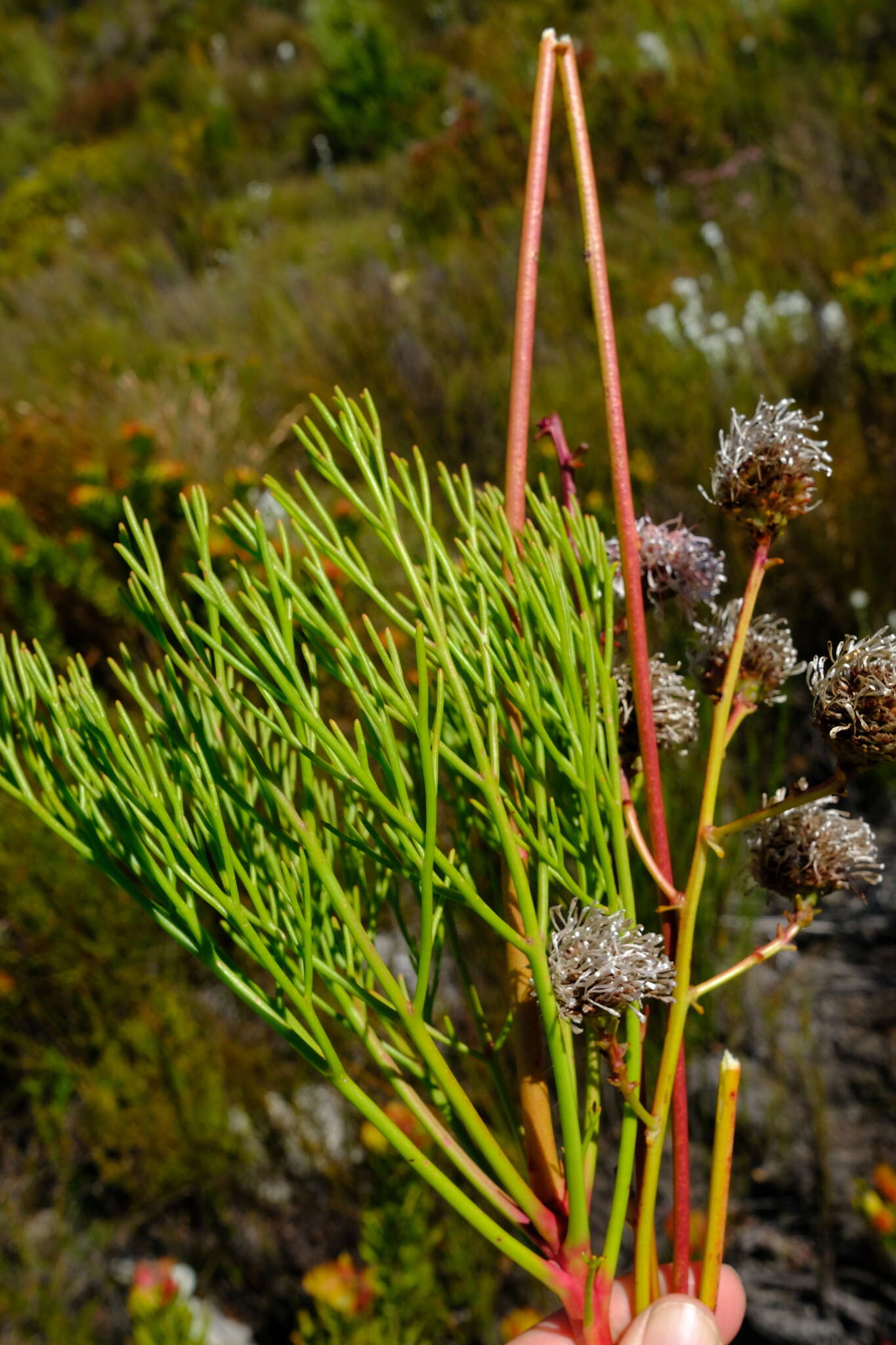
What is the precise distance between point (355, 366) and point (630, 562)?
294cm

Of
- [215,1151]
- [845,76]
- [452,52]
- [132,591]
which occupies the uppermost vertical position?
[452,52]

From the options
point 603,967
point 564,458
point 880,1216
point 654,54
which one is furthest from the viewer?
point 654,54

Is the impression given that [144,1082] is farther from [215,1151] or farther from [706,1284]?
[706,1284]

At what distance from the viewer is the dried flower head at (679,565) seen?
424mm

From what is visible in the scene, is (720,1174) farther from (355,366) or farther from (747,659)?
(355,366)

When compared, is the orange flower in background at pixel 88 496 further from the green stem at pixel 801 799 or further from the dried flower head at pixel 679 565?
the green stem at pixel 801 799

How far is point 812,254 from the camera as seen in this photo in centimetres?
274

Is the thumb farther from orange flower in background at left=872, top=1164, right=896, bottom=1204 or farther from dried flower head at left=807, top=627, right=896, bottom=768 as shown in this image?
orange flower in background at left=872, top=1164, right=896, bottom=1204

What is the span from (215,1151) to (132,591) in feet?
4.30

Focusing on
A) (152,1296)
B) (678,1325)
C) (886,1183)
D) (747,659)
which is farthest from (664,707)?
(886,1183)

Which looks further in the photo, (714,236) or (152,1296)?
(714,236)

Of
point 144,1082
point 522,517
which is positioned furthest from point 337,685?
point 522,517

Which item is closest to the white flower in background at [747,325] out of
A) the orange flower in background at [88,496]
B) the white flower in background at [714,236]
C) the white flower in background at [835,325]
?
the white flower in background at [835,325]

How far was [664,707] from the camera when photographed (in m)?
0.41
